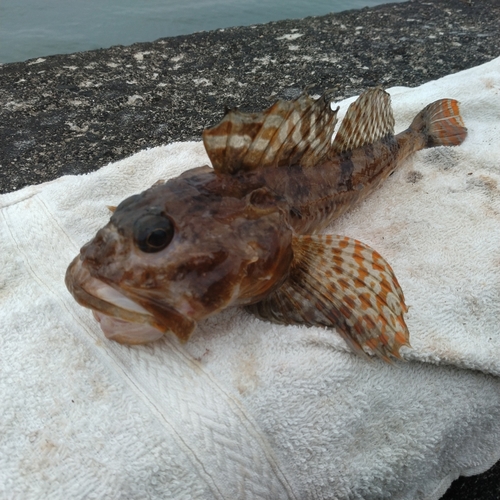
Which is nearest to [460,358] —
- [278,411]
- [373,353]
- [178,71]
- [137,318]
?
[373,353]

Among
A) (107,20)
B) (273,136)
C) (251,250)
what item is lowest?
(107,20)

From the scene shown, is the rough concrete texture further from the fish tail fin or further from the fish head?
the fish head

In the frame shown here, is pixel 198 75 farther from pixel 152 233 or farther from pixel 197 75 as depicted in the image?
pixel 152 233

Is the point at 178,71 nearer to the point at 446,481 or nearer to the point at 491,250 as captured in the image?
the point at 491,250

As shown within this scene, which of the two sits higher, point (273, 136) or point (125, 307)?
point (273, 136)

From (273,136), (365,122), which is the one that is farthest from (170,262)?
(365,122)
